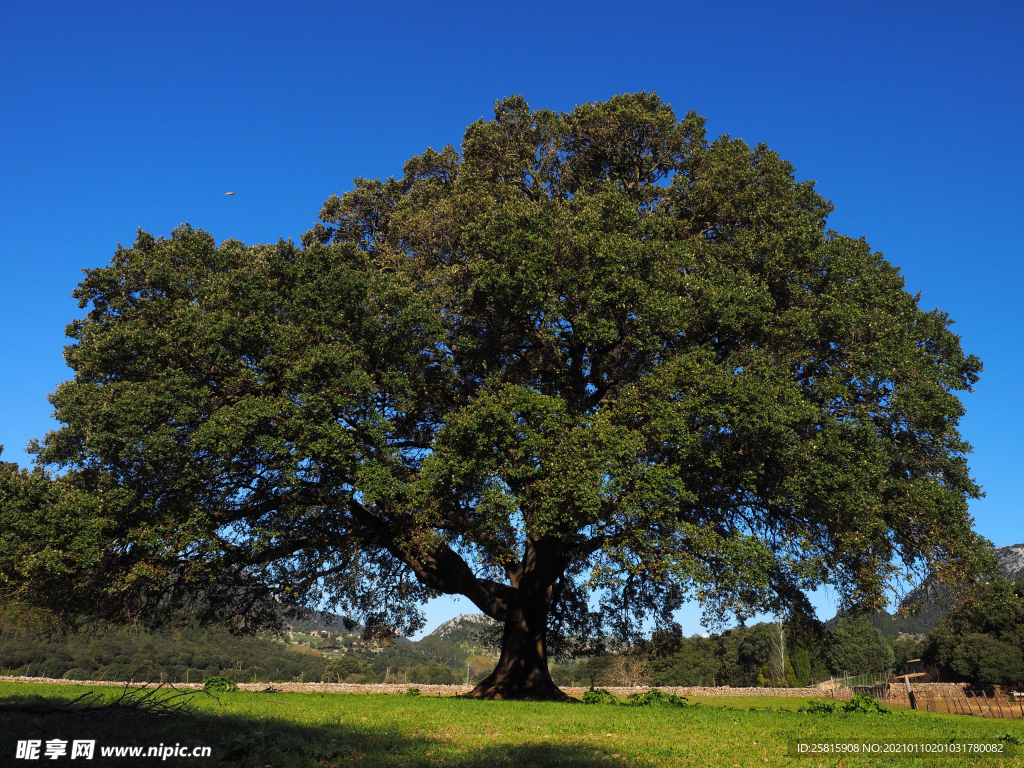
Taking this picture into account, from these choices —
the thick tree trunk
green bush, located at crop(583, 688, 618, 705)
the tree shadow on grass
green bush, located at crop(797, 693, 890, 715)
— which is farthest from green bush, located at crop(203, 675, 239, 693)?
green bush, located at crop(797, 693, 890, 715)

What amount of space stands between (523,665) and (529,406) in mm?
9892

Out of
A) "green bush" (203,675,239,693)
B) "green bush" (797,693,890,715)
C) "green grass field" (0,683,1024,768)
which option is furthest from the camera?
"green bush" (203,675,239,693)

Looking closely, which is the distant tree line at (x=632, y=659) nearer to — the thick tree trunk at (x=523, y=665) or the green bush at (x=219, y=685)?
the thick tree trunk at (x=523, y=665)

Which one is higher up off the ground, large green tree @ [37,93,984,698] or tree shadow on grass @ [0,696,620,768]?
large green tree @ [37,93,984,698]

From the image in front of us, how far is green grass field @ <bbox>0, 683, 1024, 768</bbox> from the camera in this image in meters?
7.26

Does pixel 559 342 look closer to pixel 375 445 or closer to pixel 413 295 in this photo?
pixel 413 295

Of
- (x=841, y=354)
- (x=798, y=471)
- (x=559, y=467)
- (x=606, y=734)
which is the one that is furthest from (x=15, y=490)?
(x=841, y=354)

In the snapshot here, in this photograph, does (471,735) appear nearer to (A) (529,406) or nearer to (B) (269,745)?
(B) (269,745)

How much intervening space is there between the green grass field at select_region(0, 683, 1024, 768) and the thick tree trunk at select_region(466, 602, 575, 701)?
22.9ft

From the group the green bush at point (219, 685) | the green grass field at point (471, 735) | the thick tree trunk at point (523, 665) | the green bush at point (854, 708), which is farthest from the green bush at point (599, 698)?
the green bush at point (219, 685)

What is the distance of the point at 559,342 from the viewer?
20312 mm

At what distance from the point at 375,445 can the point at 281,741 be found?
10.6m

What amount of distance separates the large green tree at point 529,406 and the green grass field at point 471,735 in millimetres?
4166

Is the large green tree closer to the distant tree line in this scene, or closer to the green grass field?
the green grass field
